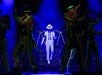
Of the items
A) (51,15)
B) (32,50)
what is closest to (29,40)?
(32,50)

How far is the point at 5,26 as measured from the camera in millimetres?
Answer: 7844

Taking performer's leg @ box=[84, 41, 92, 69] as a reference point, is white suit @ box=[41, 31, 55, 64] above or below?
above

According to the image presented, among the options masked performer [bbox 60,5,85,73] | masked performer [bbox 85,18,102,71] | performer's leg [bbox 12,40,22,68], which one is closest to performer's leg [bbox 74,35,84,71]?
masked performer [bbox 60,5,85,73]

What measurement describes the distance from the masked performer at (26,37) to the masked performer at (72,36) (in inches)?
27.0

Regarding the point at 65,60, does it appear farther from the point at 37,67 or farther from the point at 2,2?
the point at 2,2

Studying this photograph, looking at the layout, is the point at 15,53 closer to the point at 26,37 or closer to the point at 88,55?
the point at 26,37

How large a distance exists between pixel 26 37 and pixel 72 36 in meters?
0.95

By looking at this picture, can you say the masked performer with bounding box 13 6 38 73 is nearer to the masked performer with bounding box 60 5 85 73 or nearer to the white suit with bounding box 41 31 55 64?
the white suit with bounding box 41 31 55 64

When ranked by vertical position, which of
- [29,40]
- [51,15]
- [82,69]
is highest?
[51,15]

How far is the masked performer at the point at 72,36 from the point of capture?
301 inches

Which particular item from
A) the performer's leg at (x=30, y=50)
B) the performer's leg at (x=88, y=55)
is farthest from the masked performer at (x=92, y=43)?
the performer's leg at (x=30, y=50)

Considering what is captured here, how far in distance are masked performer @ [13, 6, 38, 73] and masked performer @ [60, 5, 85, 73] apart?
27.0 inches

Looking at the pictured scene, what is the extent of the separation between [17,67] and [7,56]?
0.32 meters

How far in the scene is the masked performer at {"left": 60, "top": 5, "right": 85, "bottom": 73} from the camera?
7.64m
